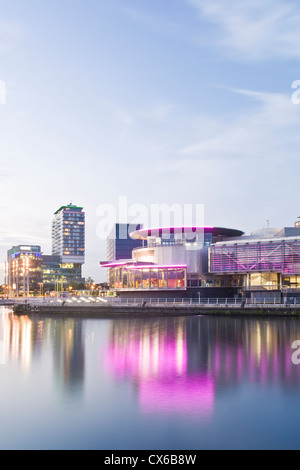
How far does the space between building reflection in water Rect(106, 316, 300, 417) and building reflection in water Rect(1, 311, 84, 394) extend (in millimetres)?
2686

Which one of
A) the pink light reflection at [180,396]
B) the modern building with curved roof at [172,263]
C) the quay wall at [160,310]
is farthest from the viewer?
the modern building with curved roof at [172,263]

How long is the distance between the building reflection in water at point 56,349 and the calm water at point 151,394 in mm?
96

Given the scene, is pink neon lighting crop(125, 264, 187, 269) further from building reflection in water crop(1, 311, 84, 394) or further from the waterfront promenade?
building reflection in water crop(1, 311, 84, 394)

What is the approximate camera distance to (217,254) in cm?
9538

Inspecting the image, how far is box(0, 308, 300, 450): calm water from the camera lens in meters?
18.8

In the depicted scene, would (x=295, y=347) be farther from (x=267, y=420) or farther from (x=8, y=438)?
(x=8, y=438)

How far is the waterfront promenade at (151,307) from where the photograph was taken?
74.5m

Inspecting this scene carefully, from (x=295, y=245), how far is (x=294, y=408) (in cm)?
6833

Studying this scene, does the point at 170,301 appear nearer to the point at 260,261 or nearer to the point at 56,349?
the point at 260,261

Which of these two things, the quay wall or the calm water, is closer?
the calm water

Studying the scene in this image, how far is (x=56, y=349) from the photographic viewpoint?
41812 millimetres

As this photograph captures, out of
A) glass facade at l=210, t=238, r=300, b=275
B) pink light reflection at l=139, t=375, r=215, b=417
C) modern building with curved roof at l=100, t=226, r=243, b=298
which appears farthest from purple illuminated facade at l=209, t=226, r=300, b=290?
pink light reflection at l=139, t=375, r=215, b=417

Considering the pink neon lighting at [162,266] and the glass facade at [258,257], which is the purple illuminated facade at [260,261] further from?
the pink neon lighting at [162,266]

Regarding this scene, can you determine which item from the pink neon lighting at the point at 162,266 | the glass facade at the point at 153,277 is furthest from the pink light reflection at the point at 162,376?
the pink neon lighting at the point at 162,266
